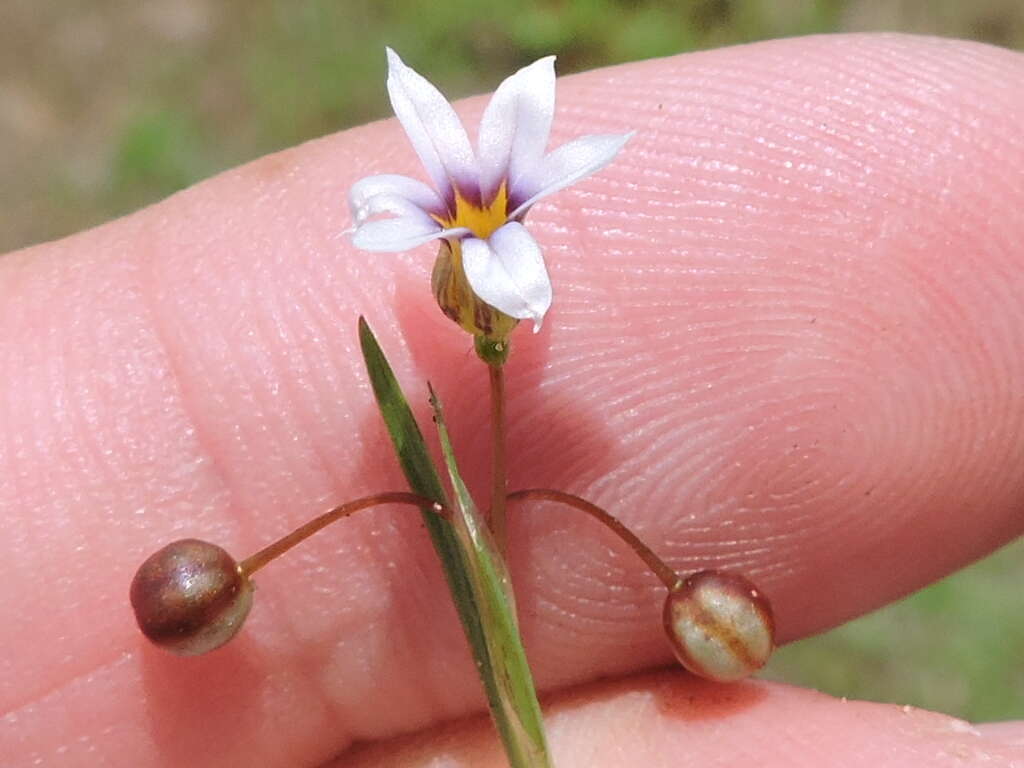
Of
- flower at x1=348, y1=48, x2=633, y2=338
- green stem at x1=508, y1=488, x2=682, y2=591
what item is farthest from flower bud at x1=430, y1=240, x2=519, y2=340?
green stem at x1=508, y1=488, x2=682, y2=591

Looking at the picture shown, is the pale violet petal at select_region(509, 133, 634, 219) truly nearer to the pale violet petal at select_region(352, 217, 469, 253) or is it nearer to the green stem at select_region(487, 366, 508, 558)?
the pale violet petal at select_region(352, 217, 469, 253)

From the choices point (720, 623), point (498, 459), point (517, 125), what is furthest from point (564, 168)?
point (720, 623)

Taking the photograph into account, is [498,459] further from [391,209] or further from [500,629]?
[391,209]

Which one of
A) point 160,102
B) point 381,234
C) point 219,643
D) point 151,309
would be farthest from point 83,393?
point 160,102

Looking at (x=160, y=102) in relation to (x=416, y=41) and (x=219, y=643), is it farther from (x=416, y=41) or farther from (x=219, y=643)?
(x=219, y=643)

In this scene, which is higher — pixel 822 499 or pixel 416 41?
pixel 416 41

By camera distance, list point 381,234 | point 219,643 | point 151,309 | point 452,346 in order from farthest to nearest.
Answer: point 151,309 → point 452,346 → point 219,643 → point 381,234

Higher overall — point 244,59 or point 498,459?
point 244,59
